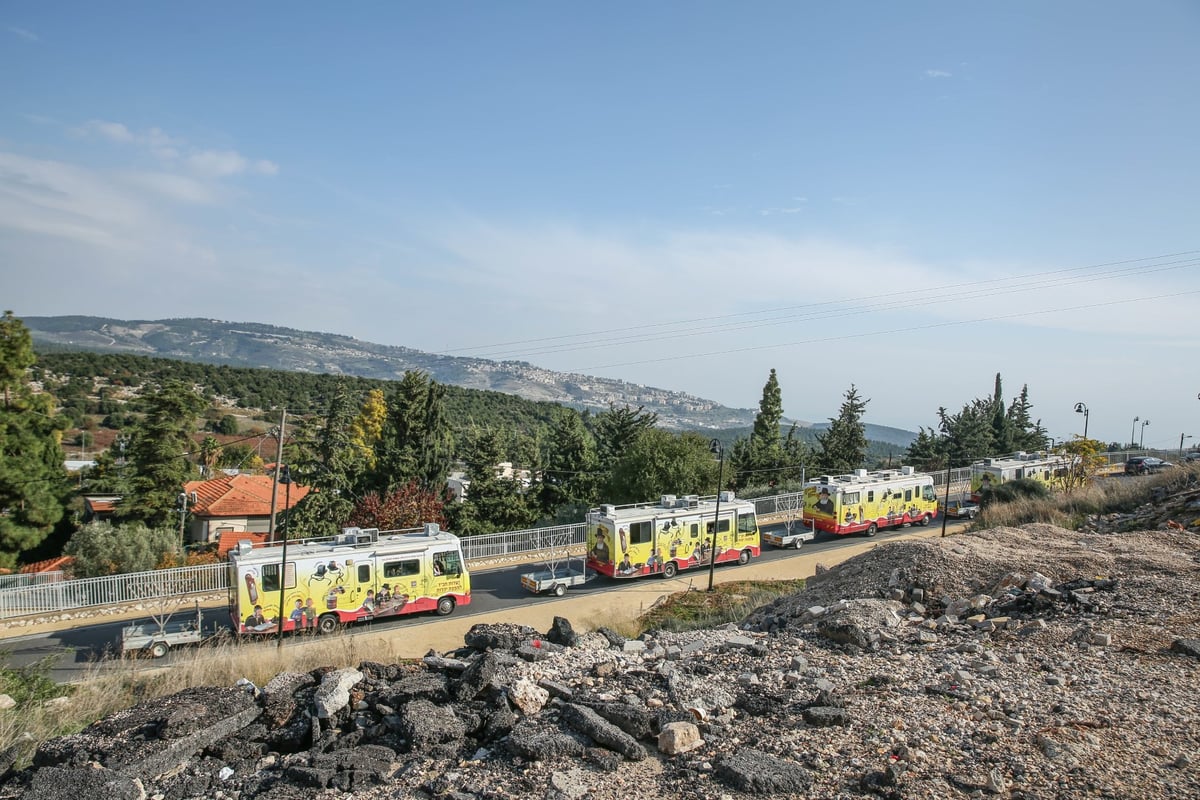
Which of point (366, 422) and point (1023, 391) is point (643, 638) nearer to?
point (366, 422)

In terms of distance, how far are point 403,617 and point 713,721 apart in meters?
15.9

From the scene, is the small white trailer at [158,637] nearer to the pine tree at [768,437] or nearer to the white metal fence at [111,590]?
the white metal fence at [111,590]

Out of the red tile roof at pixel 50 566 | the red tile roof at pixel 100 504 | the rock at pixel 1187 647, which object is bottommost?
the red tile roof at pixel 50 566

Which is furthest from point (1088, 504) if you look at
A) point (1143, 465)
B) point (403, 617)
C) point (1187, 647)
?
point (1143, 465)

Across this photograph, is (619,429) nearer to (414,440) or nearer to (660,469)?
(660,469)

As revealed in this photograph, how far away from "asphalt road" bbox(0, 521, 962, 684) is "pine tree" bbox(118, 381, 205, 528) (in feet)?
33.3

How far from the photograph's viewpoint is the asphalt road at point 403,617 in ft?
55.2

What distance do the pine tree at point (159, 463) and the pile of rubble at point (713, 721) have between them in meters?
26.1

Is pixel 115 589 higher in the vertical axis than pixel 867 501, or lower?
lower

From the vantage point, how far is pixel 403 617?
2062 cm

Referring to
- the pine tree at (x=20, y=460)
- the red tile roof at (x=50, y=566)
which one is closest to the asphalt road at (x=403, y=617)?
the red tile roof at (x=50, y=566)

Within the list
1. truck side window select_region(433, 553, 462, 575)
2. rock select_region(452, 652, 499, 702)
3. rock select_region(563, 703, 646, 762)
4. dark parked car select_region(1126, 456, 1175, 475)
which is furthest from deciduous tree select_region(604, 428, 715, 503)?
dark parked car select_region(1126, 456, 1175, 475)

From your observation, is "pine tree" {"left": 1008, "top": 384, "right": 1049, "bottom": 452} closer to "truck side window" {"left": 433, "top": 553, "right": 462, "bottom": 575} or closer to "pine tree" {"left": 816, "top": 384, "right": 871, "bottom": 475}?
"pine tree" {"left": 816, "top": 384, "right": 871, "bottom": 475}

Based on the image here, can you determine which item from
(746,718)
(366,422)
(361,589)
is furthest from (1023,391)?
(746,718)
